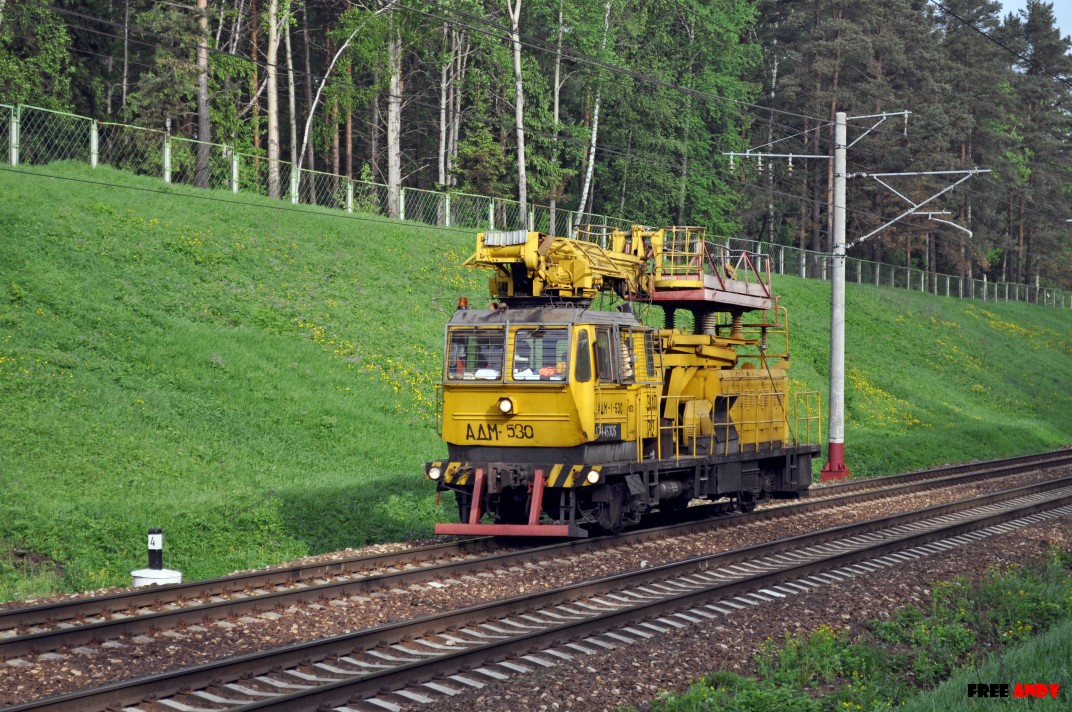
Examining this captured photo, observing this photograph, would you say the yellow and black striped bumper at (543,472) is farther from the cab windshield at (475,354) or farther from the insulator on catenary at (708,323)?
the insulator on catenary at (708,323)

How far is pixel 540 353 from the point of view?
51.1 ft

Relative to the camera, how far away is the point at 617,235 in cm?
1795

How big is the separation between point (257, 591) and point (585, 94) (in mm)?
45359

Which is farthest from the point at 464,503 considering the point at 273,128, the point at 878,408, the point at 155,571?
the point at 878,408

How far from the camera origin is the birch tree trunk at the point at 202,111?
3297 centimetres

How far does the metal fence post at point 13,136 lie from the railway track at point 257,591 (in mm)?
19218

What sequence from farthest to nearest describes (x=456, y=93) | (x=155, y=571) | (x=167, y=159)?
(x=456, y=93)
(x=167, y=159)
(x=155, y=571)

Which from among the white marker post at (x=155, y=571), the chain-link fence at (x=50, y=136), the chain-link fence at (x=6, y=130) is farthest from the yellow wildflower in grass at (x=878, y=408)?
the white marker post at (x=155, y=571)

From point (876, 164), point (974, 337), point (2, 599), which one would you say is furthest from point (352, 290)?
point (876, 164)

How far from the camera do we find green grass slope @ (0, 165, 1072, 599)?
15630mm

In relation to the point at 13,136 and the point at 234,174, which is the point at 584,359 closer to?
the point at 13,136

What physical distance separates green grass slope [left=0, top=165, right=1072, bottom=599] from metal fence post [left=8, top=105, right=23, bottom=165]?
1194 mm

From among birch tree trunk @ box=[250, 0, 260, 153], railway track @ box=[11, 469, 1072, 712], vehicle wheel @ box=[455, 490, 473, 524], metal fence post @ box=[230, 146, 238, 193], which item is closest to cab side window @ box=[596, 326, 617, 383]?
vehicle wheel @ box=[455, 490, 473, 524]

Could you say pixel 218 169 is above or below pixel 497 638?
above
